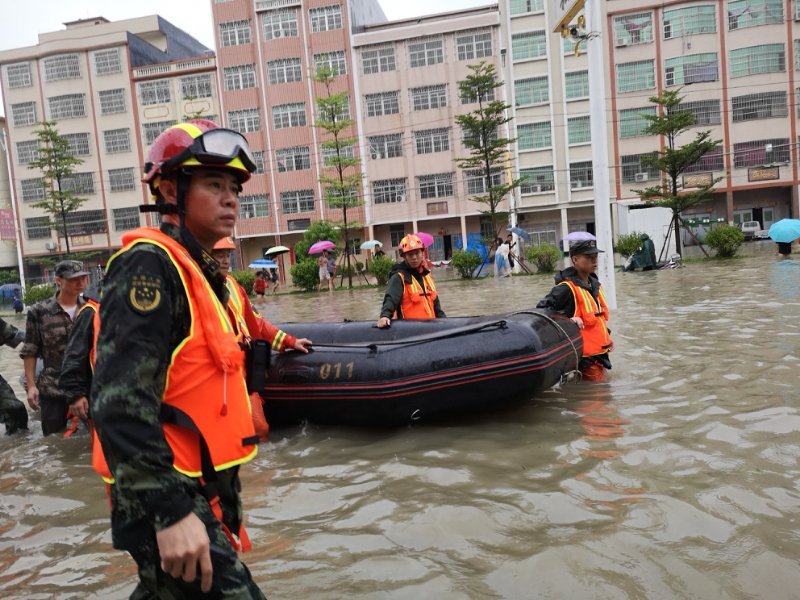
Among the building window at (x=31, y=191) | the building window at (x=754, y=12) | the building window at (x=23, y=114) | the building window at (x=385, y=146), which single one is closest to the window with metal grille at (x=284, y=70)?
the building window at (x=385, y=146)

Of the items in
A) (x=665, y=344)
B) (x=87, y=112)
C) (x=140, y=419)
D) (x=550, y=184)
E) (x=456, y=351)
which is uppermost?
(x=87, y=112)

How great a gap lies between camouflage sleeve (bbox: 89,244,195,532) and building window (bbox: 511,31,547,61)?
38.1 meters

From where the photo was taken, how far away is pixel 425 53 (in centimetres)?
3644

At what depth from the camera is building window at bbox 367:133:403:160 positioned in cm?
3691

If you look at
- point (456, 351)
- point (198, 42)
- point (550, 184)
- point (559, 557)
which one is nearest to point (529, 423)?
point (456, 351)

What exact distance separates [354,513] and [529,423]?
6.30 feet

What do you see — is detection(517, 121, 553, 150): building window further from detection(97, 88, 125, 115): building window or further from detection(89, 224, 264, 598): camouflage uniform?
detection(89, 224, 264, 598): camouflage uniform

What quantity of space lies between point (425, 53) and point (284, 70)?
855 cm

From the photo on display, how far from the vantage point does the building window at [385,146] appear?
36906 millimetres

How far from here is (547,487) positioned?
145 inches

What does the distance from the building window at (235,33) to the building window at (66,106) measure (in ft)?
33.9

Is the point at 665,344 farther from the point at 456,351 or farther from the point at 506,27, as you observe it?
the point at 506,27

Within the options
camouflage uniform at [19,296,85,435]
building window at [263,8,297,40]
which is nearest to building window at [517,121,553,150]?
building window at [263,8,297,40]

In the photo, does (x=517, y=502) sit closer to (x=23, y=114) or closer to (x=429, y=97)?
(x=429, y=97)
